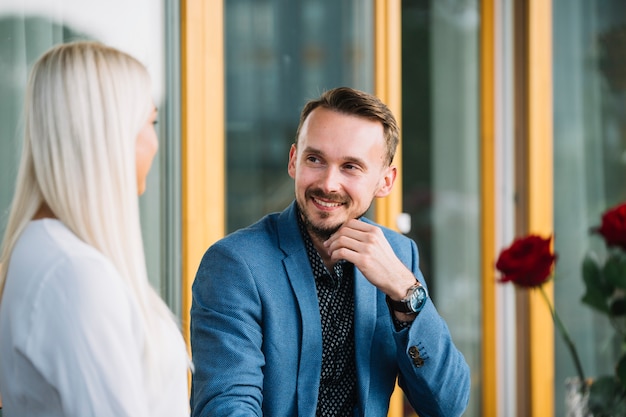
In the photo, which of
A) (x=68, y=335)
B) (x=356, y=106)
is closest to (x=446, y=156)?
(x=356, y=106)

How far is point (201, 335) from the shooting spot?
1681 millimetres

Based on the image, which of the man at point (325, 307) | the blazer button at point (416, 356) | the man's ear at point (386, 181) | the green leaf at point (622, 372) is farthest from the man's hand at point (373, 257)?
the green leaf at point (622, 372)

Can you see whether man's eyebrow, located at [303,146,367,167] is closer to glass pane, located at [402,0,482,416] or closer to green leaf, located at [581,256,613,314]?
green leaf, located at [581,256,613,314]

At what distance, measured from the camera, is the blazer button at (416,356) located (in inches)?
68.6

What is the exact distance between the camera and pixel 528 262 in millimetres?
2717

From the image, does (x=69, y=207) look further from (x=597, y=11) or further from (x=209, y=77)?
(x=597, y=11)

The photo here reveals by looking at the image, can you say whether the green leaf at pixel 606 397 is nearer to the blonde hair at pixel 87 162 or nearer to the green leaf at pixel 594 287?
the green leaf at pixel 594 287

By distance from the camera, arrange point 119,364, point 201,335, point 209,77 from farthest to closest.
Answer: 1. point 209,77
2. point 201,335
3. point 119,364

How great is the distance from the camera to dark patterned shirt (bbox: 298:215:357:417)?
1.81 m

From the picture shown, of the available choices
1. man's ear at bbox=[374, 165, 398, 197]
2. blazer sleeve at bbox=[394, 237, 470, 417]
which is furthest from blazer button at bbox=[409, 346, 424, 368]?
man's ear at bbox=[374, 165, 398, 197]

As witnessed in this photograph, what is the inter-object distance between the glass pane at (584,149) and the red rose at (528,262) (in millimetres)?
1329

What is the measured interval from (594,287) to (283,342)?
1634mm

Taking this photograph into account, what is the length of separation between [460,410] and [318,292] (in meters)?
0.39

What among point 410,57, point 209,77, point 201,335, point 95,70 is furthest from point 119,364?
point 410,57
